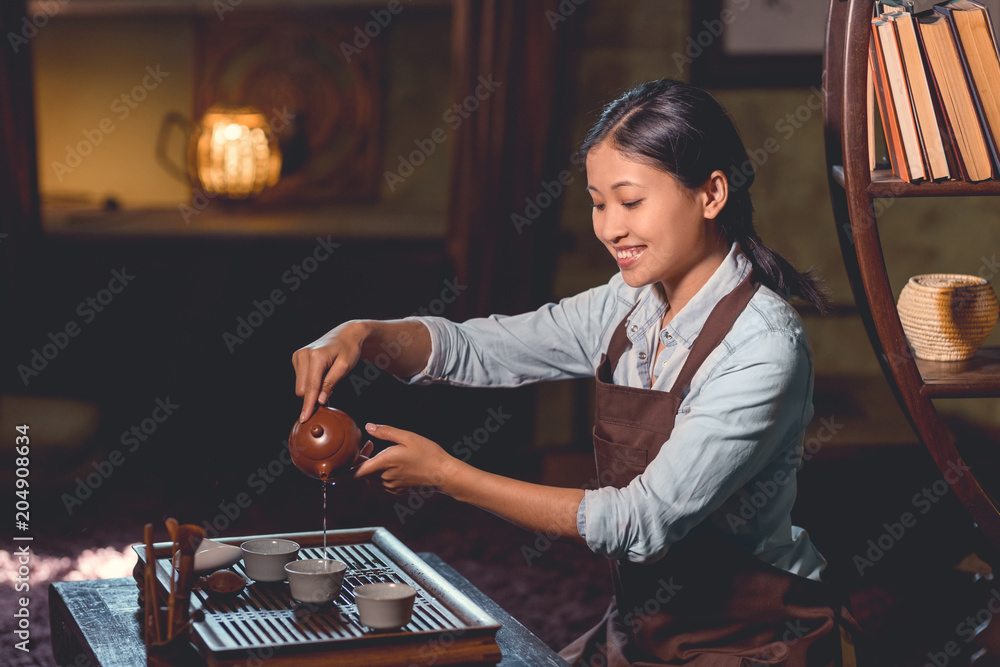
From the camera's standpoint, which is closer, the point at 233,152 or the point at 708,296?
the point at 708,296

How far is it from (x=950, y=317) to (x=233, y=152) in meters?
3.70

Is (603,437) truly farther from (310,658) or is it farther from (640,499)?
(310,658)

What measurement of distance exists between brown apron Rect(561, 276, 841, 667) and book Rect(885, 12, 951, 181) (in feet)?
1.91

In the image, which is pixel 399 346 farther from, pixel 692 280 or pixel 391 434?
pixel 692 280

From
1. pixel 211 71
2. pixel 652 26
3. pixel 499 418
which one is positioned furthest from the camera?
pixel 211 71

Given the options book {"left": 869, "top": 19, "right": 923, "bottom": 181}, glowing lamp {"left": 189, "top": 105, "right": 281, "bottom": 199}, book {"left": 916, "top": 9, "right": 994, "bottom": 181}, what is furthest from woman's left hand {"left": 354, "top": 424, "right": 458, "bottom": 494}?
glowing lamp {"left": 189, "top": 105, "right": 281, "bottom": 199}

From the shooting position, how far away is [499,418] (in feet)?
15.4

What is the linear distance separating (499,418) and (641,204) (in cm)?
290

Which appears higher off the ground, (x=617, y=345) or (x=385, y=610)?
(x=617, y=345)

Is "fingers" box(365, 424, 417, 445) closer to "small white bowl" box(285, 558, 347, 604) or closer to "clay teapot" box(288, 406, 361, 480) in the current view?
"clay teapot" box(288, 406, 361, 480)

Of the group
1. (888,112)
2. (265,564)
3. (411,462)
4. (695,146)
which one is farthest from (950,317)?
(265,564)

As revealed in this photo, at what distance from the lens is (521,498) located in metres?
1.78

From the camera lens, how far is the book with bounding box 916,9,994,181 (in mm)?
2215

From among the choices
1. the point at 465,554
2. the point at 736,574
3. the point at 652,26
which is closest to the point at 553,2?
the point at 652,26
